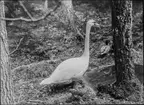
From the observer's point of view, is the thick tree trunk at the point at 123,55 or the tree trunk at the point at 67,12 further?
the tree trunk at the point at 67,12

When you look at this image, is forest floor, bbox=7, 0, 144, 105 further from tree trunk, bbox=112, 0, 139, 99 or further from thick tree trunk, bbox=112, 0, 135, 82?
thick tree trunk, bbox=112, 0, 135, 82

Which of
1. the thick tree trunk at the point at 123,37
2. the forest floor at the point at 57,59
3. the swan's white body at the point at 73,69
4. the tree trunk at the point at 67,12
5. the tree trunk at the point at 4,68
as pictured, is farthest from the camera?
the tree trunk at the point at 67,12

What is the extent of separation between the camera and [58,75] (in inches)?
219

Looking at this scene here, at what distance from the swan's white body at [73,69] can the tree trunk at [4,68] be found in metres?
1.17

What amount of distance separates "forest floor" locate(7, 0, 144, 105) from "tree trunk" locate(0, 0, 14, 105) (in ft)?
3.92

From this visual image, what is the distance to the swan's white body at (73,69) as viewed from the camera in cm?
543

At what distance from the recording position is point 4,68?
4.17m

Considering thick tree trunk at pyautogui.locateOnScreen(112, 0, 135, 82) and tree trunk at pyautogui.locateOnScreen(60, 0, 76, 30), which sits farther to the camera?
tree trunk at pyautogui.locateOnScreen(60, 0, 76, 30)

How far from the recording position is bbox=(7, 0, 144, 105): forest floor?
5.63m

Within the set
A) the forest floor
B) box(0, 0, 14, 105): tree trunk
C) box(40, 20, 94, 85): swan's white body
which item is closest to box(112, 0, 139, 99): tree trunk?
the forest floor

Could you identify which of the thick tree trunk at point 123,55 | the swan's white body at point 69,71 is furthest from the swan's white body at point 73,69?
the thick tree trunk at point 123,55

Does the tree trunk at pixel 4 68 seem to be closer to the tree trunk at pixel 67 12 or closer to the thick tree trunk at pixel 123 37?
the thick tree trunk at pixel 123 37

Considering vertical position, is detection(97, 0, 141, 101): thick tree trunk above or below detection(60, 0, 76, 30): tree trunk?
below

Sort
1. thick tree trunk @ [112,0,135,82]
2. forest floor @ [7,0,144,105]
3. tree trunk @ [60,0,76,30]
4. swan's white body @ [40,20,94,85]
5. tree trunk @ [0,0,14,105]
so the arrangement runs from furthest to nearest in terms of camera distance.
Answer: tree trunk @ [60,0,76,30], forest floor @ [7,0,144,105], swan's white body @ [40,20,94,85], thick tree trunk @ [112,0,135,82], tree trunk @ [0,0,14,105]
